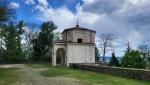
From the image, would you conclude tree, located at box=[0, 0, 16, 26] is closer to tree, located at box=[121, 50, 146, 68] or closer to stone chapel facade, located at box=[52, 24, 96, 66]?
tree, located at box=[121, 50, 146, 68]

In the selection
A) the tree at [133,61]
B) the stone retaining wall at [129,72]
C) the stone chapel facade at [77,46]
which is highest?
the stone chapel facade at [77,46]

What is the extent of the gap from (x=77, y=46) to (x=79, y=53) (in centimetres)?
138

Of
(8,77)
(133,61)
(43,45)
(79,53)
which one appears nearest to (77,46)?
(79,53)

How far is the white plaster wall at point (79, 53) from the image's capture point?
145 ft

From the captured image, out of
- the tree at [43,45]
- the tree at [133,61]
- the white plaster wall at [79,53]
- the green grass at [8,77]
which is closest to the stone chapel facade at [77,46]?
the white plaster wall at [79,53]

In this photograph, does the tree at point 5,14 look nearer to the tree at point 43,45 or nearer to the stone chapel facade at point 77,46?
the stone chapel facade at point 77,46

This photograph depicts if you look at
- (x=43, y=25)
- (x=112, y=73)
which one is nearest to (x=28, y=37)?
(x=43, y=25)

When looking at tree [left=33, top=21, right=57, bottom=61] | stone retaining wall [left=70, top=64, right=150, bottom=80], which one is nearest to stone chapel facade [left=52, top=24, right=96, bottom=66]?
tree [left=33, top=21, right=57, bottom=61]

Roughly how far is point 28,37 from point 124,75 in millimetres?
53801

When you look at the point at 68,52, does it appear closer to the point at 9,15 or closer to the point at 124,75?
the point at 9,15

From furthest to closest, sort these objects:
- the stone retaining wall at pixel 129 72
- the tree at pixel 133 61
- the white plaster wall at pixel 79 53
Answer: the white plaster wall at pixel 79 53, the tree at pixel 133 61, the stone retaining wall at pixel 129 72

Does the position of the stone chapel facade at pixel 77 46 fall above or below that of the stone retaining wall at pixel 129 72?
above

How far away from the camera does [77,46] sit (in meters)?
44.5

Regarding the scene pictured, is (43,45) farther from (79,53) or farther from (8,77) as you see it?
(8,77)
